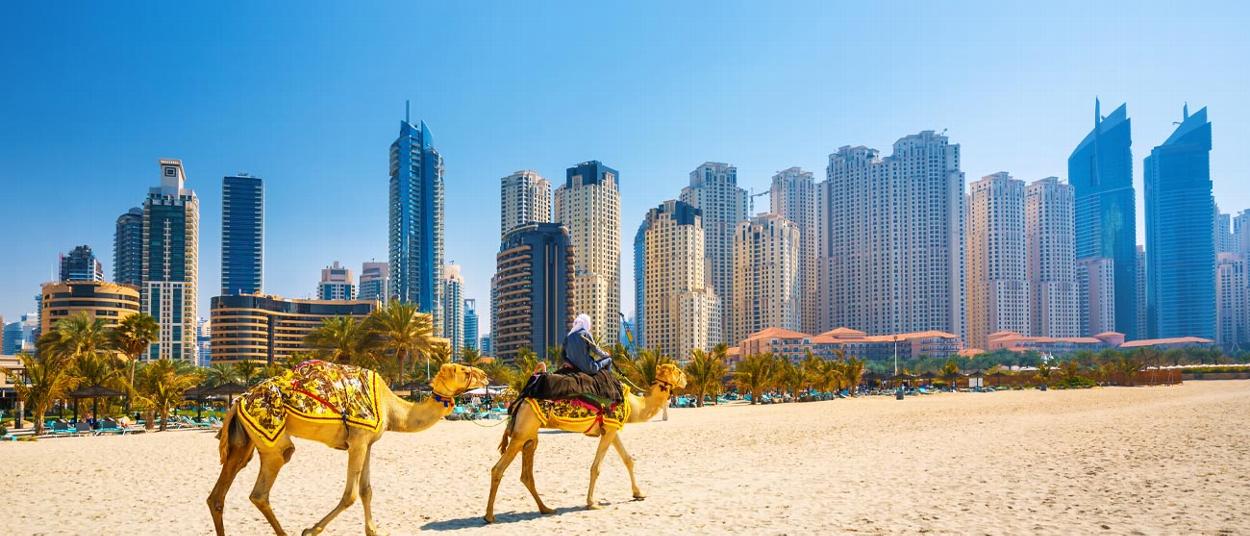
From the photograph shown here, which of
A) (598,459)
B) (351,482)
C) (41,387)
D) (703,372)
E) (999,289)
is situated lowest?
(703,372)

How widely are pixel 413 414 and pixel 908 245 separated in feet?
603

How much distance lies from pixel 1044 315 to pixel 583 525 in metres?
212

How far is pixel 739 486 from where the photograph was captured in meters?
13.8

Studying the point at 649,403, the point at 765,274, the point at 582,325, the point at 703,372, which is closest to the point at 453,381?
the point at 582,325

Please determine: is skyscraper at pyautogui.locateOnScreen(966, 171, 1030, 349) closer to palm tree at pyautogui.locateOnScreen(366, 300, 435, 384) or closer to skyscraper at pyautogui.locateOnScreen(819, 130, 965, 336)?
skyscraper at pyautogui.locateOnScreen(819, 130, 965, 336)

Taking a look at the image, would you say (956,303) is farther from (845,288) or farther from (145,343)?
(145,343)

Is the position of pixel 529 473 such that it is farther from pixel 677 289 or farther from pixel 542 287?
pixel 677 289

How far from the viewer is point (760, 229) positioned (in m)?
181

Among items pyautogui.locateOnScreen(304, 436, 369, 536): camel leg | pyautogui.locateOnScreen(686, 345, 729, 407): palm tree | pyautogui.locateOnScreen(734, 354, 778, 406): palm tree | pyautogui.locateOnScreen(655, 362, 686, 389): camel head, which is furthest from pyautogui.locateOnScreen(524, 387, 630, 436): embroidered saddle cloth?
pyautogui.locateOnScreen(734, 354, 778, 406): palm tree

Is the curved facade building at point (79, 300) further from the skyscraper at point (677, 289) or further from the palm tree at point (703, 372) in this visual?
the palm tree at point (703, 372)

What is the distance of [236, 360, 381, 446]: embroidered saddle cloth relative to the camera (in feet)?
28.8

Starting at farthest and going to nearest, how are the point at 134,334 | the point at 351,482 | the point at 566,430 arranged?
the point at 134,334, the point at 566,430, the point at 351,482

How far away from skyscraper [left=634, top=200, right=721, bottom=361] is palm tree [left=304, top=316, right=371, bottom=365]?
105904 millimetres

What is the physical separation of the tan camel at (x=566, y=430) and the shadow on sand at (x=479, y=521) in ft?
0.45
